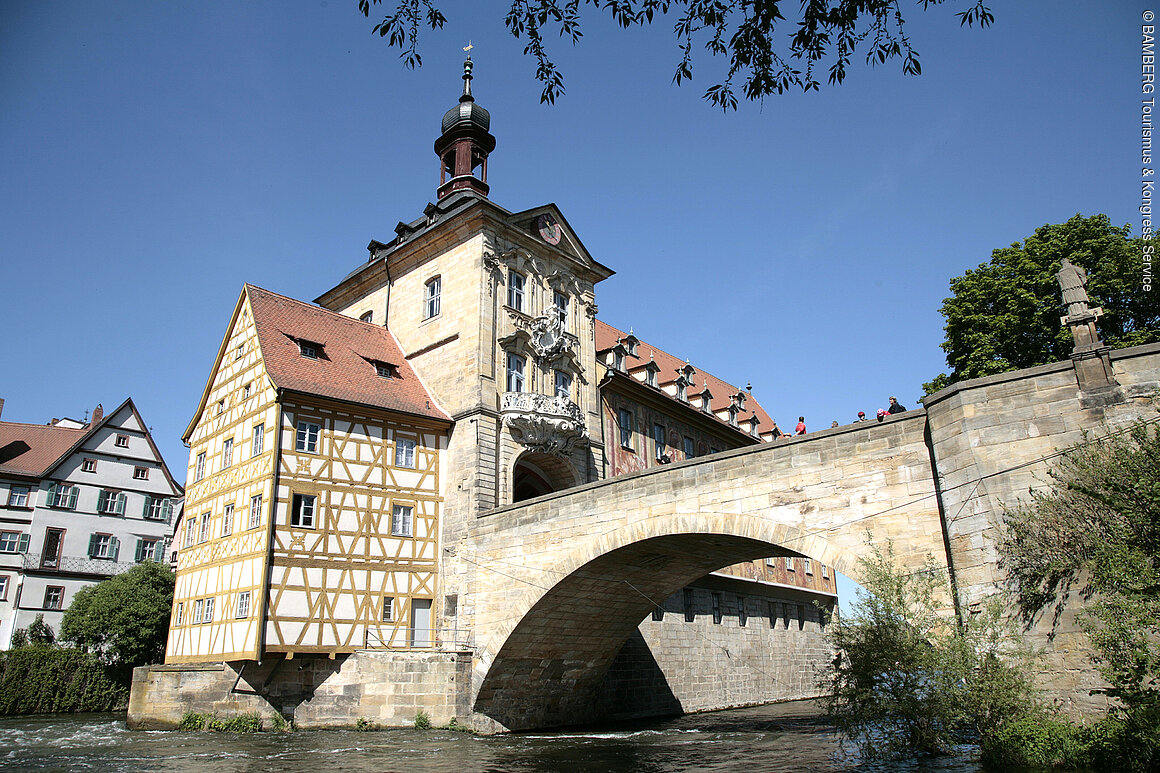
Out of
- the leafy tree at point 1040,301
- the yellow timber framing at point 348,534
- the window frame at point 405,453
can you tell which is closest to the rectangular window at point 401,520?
the yellow timber framing at point 348,534

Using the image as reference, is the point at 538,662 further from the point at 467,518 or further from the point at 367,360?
the point at 367,360

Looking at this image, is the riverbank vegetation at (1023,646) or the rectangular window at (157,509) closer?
the riverbank vegetation at (1023,646)

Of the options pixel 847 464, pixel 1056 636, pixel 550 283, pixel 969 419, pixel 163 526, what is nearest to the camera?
pixel 1056 636

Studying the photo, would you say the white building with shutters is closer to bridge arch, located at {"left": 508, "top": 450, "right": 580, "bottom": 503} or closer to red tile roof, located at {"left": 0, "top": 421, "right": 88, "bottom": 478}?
red tile roof, located at {"left": 0, "top": 421, "right": 88, "bottom": 478}

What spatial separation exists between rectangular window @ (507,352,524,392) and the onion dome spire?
8.77 metres

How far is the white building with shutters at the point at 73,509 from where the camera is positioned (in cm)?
3434

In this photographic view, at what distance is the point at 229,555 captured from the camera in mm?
22422

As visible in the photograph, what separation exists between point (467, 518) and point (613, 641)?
585 centimetres

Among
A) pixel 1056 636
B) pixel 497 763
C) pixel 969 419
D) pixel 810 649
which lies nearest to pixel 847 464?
pixel 969 419

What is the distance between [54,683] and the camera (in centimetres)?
3130

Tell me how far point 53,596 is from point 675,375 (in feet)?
92.9

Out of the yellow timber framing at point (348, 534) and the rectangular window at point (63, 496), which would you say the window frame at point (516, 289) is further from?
the rectangular window at point (63, 496)

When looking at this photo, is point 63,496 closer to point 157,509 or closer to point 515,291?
point 157,509

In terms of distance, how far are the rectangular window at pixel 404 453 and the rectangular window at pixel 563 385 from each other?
5625 mm
